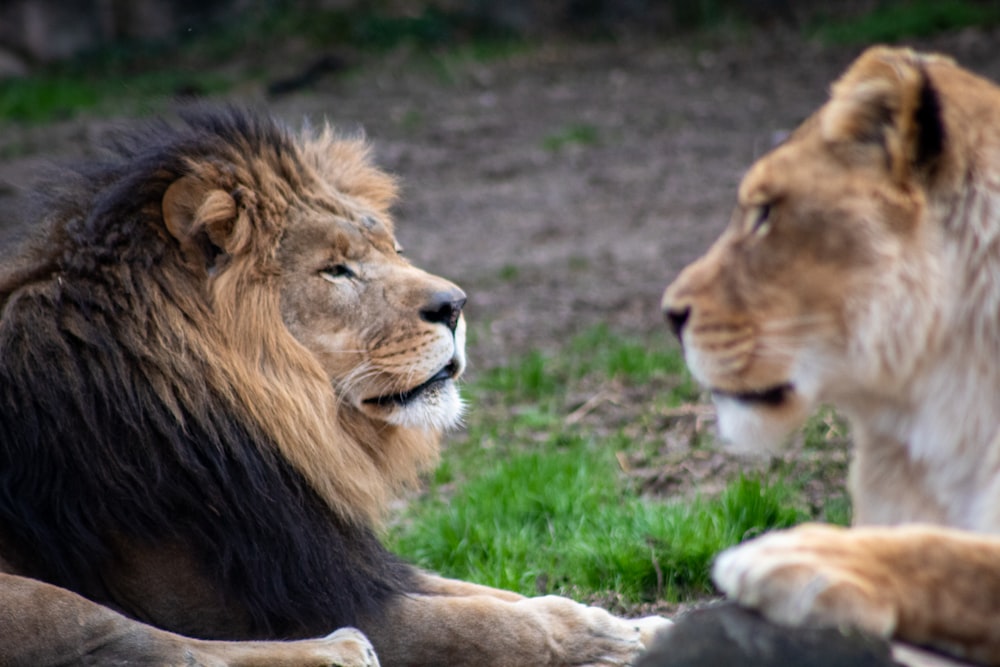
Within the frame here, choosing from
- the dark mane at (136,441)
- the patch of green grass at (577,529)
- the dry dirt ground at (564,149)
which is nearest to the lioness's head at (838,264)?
the dark mane at (136,441)

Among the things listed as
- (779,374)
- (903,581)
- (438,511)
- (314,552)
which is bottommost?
(438,511)

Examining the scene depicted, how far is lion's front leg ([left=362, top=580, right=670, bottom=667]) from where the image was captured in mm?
3225

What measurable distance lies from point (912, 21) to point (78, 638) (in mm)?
10772

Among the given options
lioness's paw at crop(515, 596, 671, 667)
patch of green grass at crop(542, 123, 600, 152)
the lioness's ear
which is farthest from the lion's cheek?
patch of green grass at crop(542, 123, 600, 152)

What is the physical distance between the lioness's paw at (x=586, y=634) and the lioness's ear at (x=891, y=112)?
1461 mm

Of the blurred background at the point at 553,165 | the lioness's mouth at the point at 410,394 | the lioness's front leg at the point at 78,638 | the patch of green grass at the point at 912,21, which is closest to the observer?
the lioness's front leg at the point at 78,638

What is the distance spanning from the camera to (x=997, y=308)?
222 centimetres

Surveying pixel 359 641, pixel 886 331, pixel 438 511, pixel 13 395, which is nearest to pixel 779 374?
pixel 886 331

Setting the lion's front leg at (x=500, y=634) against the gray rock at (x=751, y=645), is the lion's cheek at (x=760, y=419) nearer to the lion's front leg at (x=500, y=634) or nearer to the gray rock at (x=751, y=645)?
the gray rock at (x=751, y=645)

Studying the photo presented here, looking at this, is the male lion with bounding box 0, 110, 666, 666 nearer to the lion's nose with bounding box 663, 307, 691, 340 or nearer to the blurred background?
the blurred background

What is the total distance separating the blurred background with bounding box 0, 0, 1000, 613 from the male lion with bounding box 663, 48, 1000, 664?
1.48 meters

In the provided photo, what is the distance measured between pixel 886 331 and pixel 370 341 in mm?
1527

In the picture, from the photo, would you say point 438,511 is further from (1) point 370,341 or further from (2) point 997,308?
(2) point 997,308

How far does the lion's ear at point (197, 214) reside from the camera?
3258mm
